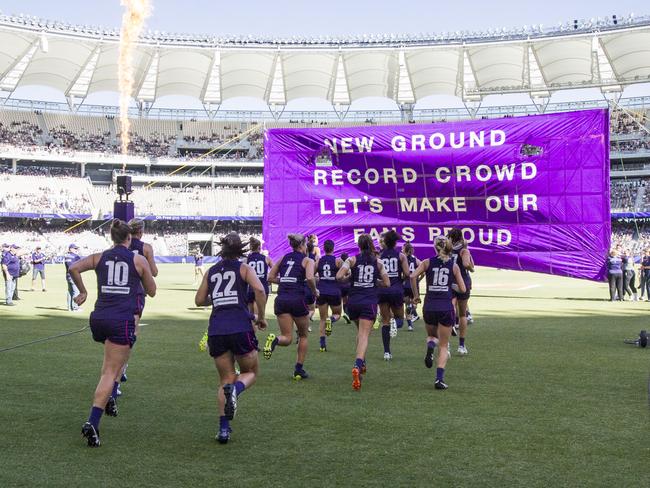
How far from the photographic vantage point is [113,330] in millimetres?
7148

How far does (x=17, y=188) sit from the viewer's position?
6719cm

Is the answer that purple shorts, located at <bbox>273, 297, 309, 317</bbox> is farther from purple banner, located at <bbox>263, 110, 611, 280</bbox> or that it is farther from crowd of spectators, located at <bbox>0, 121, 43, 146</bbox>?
crowd of spectators, located at <bbox>0, 121, 43, 146</bbox>

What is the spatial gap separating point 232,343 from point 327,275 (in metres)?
7.04

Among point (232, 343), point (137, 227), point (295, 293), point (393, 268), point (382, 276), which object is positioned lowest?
point (232, 343)

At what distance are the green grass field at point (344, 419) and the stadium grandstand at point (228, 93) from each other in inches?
1627

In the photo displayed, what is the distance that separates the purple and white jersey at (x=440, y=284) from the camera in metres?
10.0

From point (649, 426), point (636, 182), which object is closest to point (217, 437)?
point (649, 426)

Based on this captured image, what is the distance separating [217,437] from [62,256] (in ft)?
199

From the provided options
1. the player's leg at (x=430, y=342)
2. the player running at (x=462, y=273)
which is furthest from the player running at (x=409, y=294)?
the player's leg at (x=430, y=342)

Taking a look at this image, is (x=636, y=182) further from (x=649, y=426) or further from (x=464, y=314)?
(x=649, y=426)

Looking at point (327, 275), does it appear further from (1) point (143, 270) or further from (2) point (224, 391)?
(2) point (224, 391)

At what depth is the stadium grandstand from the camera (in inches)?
2317

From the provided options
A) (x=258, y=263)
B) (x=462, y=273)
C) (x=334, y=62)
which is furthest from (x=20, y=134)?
(x=462, y=273)

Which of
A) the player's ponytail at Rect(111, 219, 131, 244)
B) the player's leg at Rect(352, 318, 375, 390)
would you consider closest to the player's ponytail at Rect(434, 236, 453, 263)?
the player's leg at Rect(352, 318, 375, 390)
